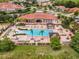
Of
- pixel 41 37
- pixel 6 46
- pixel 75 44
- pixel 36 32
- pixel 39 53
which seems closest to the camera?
pixel 39 53

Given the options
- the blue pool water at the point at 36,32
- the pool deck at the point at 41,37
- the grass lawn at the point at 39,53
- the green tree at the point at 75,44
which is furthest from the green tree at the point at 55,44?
the blue pool water at the point at 36,32

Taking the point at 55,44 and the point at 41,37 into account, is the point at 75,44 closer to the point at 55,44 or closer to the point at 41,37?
the point at 55,44

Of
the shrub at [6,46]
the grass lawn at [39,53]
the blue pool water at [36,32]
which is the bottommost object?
the blue pool water at [36,32]

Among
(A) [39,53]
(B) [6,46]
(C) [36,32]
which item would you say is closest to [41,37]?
(C) [36,32]

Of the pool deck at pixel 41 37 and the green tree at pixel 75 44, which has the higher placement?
the green tree at pixel 75 44

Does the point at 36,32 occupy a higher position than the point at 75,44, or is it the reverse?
the point at 75,44

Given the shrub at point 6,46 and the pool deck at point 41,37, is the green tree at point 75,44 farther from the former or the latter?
the shrub at point 6,46

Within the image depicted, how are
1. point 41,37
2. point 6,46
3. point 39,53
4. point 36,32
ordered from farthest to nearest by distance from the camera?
point 36,32 < point 41,37 < point 6,46 < point 39,53

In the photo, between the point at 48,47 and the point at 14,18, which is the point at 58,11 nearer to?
the point at 14,18

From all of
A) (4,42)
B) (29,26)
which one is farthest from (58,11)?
(4,42)
